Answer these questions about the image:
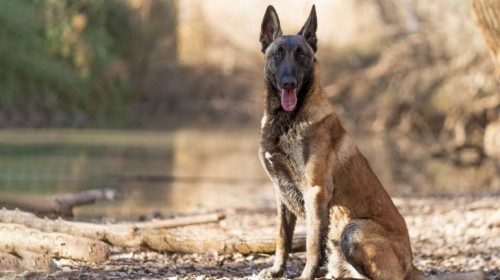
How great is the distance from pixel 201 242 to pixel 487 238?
333 cm

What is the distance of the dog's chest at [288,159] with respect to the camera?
666 centimetres

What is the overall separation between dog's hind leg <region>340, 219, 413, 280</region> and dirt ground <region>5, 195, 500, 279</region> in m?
0.96

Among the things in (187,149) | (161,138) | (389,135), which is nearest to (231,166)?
(187,149)

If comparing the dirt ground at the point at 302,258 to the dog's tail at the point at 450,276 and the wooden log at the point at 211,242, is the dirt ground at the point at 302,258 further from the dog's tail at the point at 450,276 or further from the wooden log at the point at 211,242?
the dog's tail at the point at 450,276

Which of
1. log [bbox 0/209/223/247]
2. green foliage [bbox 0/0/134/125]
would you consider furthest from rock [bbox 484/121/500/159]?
log [bbox 0/209/223/247]

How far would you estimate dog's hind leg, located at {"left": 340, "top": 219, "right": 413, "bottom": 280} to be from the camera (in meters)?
6.37

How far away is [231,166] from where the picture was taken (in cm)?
1970

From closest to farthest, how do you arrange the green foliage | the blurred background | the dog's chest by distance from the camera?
the dog's chest < the blurred background < the green foliage

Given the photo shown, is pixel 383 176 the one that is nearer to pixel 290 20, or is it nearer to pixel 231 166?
pixel 231 166

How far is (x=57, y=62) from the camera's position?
30125 mm

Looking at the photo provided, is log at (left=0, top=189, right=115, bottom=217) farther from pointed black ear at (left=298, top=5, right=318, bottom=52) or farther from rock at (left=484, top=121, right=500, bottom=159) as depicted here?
rock at (left=484, top=121, right=500, bottom=159)

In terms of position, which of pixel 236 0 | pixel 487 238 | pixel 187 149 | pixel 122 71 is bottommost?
pixel 487 238

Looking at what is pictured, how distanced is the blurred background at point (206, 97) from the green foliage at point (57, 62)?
0.05 m

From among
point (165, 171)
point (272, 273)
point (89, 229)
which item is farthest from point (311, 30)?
point (165, 171)
